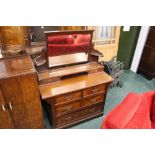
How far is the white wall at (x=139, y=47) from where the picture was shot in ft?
10.6

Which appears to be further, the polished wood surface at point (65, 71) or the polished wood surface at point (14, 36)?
the polished wood surface at point (14, 36)

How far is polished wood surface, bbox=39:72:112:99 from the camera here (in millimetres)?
1736

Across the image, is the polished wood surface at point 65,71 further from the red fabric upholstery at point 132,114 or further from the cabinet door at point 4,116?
the red fabric upholstery at point 132,114

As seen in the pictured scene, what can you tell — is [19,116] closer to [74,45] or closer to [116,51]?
[74,45]

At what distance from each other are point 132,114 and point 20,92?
3.73 feet

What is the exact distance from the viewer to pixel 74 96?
6.17ft

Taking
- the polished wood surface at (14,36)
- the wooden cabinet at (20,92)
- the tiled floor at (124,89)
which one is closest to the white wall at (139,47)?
the tiled floor at (124,89)

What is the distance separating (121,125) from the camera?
1.15m

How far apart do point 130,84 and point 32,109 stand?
2.30 m

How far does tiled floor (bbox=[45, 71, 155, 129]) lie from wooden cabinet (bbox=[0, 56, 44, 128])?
0.50 m

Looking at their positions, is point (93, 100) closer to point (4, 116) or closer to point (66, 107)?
point (66, 107)

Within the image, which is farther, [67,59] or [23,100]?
[67,59]

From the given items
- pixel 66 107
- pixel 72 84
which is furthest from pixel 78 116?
pixel 72 84

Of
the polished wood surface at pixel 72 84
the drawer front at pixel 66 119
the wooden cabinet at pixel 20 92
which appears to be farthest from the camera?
the drawer front at pixel 66 119
